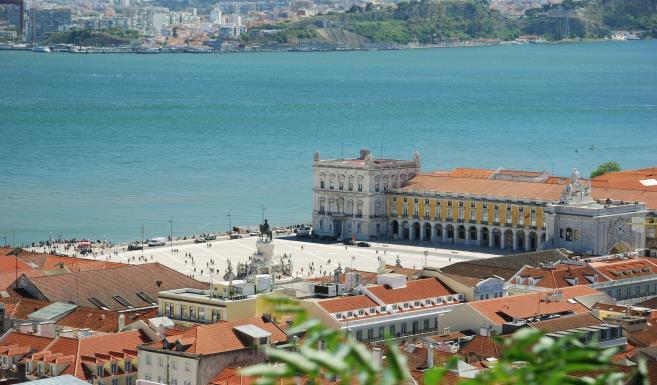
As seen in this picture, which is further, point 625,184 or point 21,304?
point 625,184

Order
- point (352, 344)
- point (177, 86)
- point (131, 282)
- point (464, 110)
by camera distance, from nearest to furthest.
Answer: point (352, 344) → point (131, 282) → point (464, 110) → point (177, 86)

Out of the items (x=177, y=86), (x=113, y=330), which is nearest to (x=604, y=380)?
(x=113, y=330)

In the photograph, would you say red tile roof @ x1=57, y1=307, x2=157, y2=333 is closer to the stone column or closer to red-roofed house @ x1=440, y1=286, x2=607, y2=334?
red-roofed house @ x1=440, y1=286, x2=607, y2=334

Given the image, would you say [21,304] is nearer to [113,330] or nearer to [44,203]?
[113,330]

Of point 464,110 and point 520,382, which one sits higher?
point 520,382

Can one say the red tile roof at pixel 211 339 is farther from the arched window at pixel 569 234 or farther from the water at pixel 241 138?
the water at pixel 241 138

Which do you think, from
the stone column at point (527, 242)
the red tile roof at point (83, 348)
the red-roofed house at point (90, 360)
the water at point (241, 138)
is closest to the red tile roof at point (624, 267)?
the stone column at point (527, 242)

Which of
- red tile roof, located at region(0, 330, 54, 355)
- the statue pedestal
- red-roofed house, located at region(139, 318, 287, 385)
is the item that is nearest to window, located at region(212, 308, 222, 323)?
red tile roof, located at region(0, 330, 54, 355)
